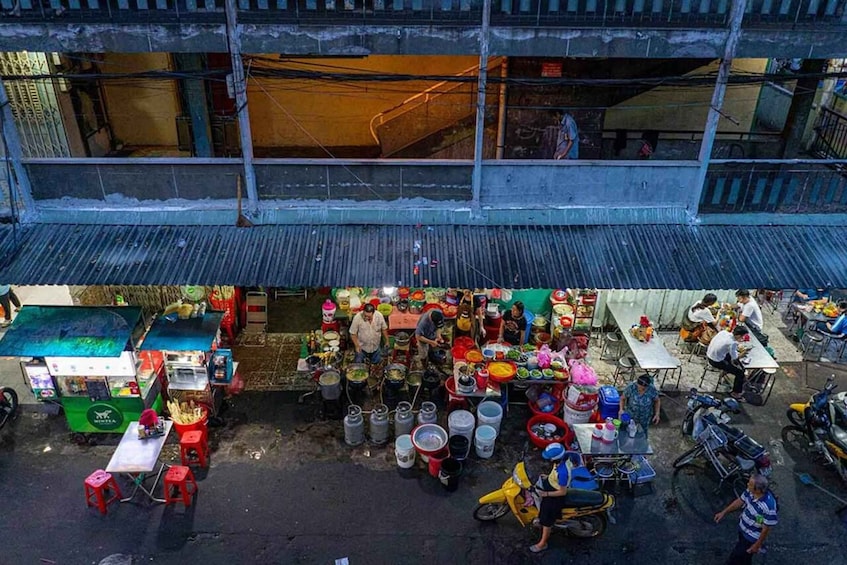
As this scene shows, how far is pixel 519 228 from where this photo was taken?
12.6 meters

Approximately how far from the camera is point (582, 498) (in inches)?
398

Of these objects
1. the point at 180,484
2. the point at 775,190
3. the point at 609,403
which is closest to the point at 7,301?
the point at 180,484

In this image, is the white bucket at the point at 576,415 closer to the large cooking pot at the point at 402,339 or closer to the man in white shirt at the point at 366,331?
the large cooking pot at the point at 402,339

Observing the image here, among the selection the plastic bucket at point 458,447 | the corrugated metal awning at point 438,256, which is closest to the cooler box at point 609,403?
the corrugated metal awning at point 438,256

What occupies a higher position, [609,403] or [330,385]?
[609,403]

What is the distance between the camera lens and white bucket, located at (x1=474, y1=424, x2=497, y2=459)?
12078 mm

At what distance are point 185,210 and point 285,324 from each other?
5.30m

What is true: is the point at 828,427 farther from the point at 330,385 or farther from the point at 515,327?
the point at 330,385

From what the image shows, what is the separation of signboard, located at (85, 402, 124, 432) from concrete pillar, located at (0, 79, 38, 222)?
4109 mm

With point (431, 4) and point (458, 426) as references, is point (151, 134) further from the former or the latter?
point (458, 426)

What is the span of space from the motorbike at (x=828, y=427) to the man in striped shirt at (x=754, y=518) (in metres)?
3.32

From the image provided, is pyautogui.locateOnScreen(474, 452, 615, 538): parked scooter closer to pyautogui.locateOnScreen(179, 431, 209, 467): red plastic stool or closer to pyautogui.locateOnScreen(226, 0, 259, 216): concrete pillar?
pyautogui.locateOnScreen(179, 431, 209, 467): red plastic stool

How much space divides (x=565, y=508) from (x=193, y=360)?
805 centimetres

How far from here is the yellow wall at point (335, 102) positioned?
17.6 m
